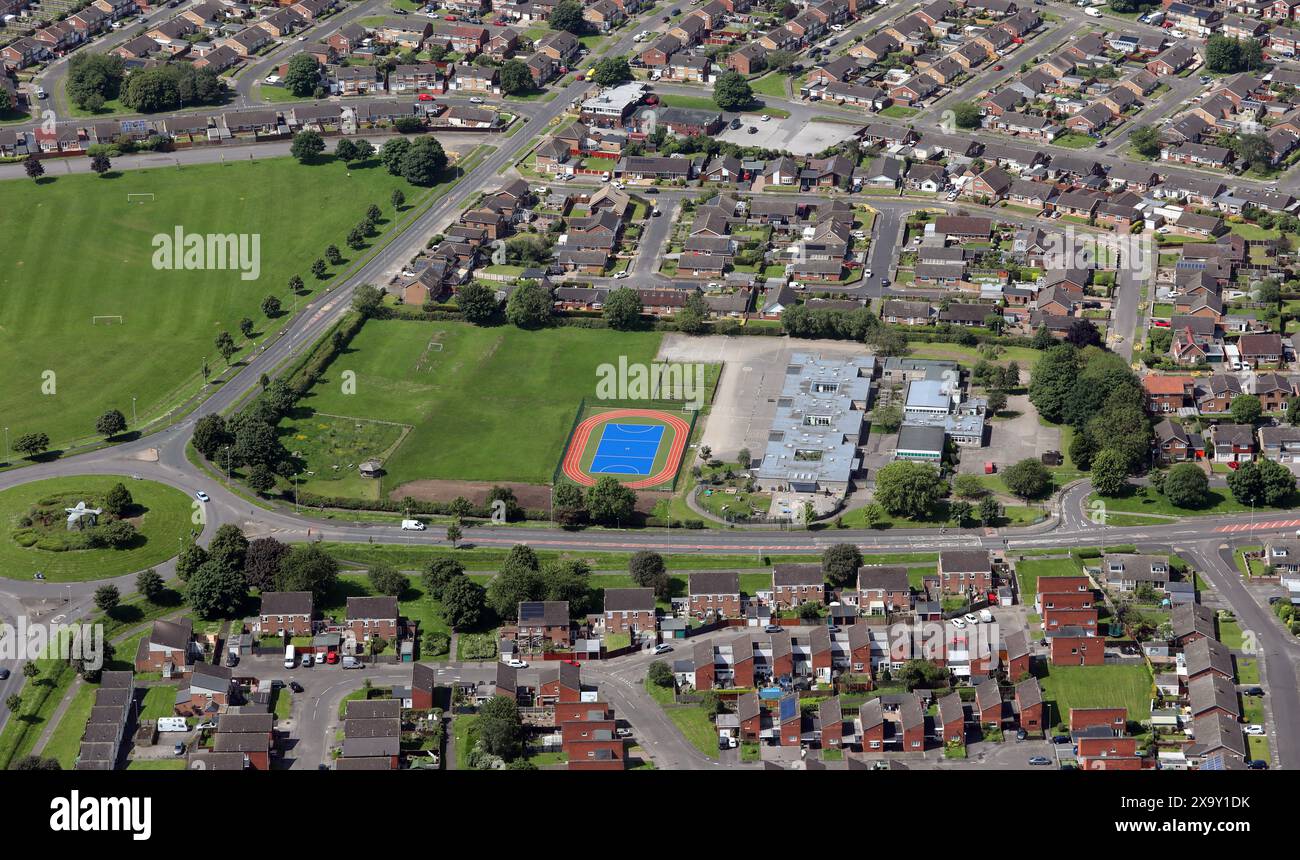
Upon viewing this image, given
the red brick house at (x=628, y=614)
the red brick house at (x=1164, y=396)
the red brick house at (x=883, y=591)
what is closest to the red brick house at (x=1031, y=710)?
the red brick house at (x=883, y=591)

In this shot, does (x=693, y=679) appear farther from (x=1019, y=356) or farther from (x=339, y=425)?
(x=1019, y=356)

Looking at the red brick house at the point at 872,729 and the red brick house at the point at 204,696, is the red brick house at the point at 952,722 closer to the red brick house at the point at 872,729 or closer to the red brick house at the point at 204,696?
the red brick house at the point at 872,729

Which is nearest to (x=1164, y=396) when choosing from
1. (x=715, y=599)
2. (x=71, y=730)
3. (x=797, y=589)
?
(x=797, y=589)

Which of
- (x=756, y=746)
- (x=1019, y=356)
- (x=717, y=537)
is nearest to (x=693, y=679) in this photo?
(x=756, y=746)

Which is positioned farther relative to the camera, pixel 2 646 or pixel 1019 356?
pixel 1019 356

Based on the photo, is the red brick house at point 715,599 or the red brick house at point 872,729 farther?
the red brick house at point 715,599

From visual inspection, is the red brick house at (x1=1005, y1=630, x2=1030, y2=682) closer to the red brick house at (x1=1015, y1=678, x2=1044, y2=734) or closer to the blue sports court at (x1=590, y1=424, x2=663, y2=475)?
the red brick house at (x1=1015, y1=678, x2=1044, y2=734)
